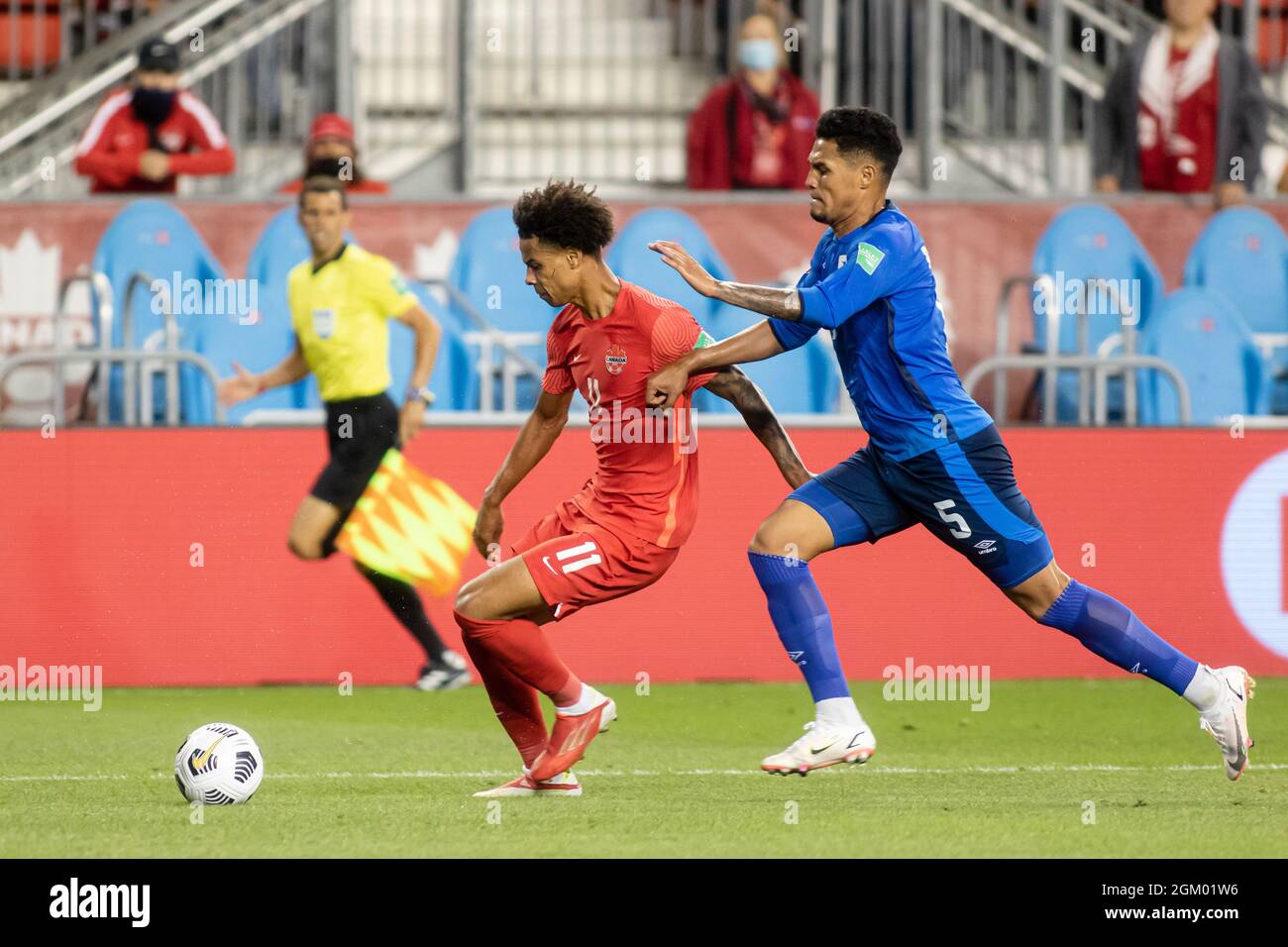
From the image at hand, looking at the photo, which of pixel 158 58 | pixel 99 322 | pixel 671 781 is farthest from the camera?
pixel 158 58

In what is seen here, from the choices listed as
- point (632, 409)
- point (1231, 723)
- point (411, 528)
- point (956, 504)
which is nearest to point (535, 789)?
point (632, 409)

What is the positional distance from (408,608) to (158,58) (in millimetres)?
4140

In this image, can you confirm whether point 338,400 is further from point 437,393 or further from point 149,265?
point 149,265

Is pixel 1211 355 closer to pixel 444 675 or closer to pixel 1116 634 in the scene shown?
pixel 444 675

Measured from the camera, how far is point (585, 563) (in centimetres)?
686

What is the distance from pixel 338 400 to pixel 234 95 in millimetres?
3523

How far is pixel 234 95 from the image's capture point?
1373 cm

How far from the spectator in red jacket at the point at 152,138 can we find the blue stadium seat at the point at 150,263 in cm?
30

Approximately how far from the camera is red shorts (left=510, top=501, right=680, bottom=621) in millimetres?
6832

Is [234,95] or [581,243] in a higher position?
[234,95]

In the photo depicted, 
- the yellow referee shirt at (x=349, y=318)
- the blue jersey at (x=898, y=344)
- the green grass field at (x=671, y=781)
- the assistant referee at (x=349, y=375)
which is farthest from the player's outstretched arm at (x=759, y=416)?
the yellow referee shirt at (x=349, y=318)

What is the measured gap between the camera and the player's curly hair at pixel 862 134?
692 centimetres

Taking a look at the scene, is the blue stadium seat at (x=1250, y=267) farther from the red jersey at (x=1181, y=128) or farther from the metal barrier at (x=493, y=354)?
the metal barrier at (x=493, y=354)

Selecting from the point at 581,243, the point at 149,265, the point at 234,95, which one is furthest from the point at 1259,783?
the point at 234,95
